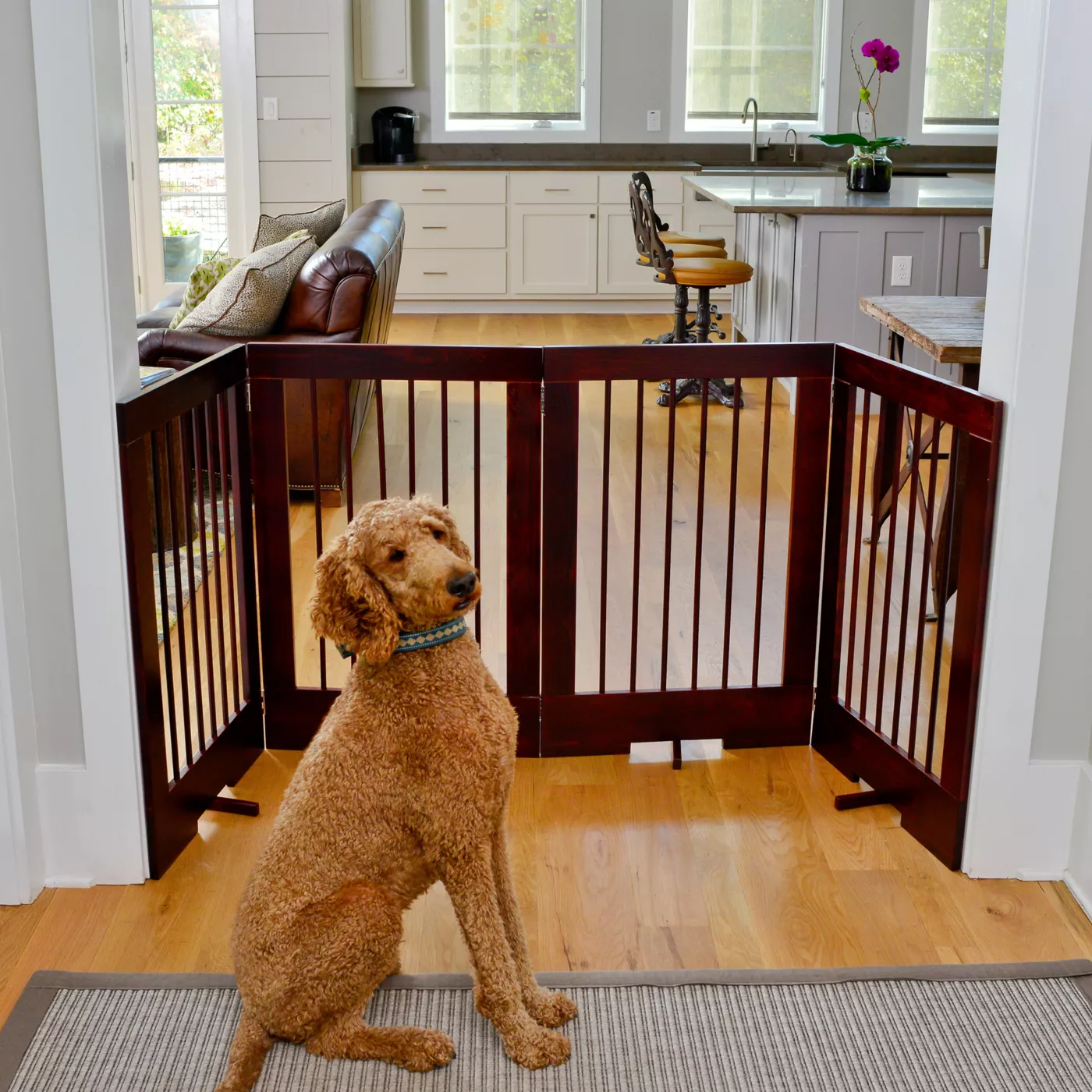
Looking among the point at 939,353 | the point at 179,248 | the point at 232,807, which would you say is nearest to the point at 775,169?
the point at 179,248

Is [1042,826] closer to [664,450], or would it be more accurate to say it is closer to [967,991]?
[967,991]

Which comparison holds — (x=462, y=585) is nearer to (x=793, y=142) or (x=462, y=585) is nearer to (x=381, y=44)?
(x=381, y=44)

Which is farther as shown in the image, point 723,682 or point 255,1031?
point 723,682

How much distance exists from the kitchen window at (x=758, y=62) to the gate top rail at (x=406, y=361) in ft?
21.2

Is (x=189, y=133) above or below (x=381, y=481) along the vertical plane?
above

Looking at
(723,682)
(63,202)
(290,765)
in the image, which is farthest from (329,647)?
(63,202)

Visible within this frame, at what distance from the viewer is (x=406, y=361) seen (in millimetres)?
2396

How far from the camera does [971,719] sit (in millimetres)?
2150

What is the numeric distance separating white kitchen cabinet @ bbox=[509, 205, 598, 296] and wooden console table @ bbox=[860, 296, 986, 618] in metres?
4.24

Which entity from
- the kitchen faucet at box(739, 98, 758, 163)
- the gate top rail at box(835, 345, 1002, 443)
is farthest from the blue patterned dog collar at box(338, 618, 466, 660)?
the kitchen faucet at box(739, 98, 758, 163)

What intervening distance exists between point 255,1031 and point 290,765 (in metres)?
0.99

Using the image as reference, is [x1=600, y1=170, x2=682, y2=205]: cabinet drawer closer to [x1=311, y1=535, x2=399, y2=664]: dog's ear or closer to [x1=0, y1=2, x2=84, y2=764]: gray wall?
[x1=0, y1=2, x2=84, y2=764]: gray wall

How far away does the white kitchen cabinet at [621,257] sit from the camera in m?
7.95

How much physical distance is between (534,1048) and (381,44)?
7.36m
